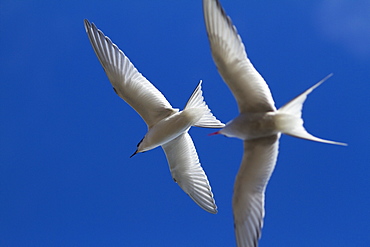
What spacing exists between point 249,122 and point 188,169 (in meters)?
1.72

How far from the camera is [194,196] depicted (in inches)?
189

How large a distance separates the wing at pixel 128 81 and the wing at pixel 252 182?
1322 millimetres

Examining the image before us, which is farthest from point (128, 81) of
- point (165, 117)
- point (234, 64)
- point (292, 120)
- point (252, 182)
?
point (292, 120)

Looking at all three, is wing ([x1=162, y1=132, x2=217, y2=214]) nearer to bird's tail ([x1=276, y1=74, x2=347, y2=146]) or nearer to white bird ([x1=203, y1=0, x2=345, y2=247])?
white bird ([x1=203, y1=0, x2=345, y2=247])

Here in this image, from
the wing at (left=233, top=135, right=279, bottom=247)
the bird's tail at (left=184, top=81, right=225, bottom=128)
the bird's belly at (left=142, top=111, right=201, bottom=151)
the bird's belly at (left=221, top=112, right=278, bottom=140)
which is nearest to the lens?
the bird's belly at (left=221, top=112, right=278, bottom=140)

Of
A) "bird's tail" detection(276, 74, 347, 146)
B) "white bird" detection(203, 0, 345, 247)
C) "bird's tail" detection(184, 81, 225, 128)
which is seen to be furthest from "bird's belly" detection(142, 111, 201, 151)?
"bird's tail" detection(276, 74, 347, 146)

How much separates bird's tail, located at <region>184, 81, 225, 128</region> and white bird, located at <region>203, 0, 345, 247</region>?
95 centimetres

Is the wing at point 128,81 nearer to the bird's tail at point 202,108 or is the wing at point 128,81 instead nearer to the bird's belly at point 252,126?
the bird's tail at point 202,108

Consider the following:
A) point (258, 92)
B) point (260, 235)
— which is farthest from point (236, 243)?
point (258, 92)

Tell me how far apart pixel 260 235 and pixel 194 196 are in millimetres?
1581

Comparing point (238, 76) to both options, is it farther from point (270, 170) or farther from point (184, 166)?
point (184, 166)

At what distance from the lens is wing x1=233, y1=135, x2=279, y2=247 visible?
3377mm

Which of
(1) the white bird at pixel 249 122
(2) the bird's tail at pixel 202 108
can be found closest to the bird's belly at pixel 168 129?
(2) the bird's tail at pixel 202 108

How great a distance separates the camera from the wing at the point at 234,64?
122 inches
